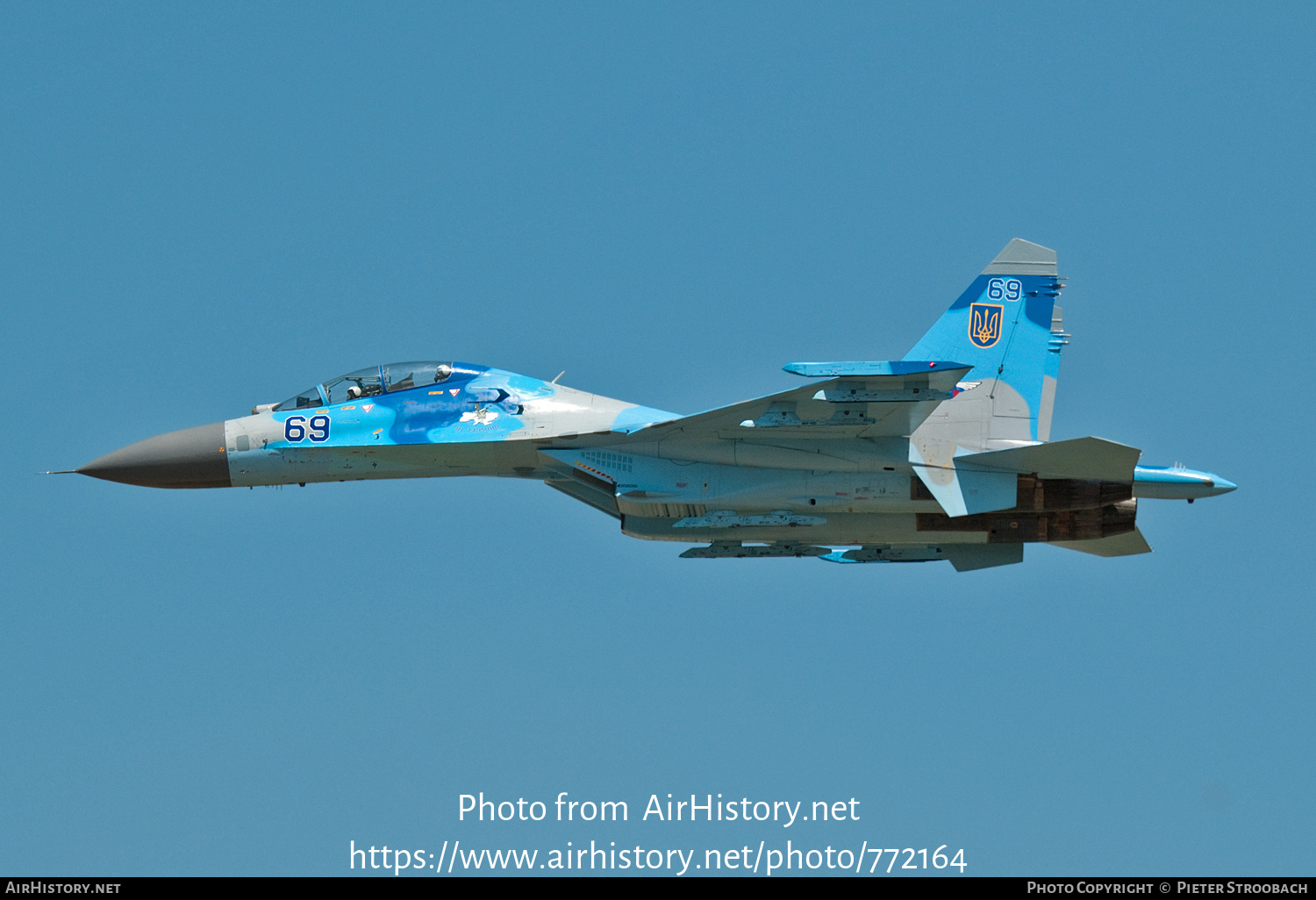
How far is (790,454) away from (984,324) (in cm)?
408

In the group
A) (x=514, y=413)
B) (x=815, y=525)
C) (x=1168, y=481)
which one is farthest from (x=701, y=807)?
(x=1168, y=481)

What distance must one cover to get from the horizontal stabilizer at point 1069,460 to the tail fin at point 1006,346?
118cm

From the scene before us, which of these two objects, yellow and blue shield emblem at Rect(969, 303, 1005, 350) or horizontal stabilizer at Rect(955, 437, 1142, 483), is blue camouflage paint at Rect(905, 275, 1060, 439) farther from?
horizontal stabilizer at Rect(955, 437, 1142, 483)

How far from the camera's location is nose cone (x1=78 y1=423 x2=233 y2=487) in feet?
91.0

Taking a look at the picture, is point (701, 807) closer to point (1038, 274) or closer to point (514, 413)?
point (514, 413)

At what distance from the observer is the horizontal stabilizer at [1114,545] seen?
90.5 feet

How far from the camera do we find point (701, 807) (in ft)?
89.7

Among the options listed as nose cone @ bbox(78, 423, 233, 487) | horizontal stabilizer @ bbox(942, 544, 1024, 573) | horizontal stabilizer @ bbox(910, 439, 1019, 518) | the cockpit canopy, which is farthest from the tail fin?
nose cone @ bbox(78, 423, 233, 487)

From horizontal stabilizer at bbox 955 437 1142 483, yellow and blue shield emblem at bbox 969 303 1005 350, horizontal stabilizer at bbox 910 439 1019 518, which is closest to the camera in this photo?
horizontal stabilizer at bbox 955 437 1142 483

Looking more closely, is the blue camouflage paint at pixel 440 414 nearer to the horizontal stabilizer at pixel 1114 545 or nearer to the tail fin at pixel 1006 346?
the tail fin at pixel 1006 346

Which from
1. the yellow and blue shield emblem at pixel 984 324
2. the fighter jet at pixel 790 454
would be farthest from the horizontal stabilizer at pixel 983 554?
the yellow and blue shield emblem at pixel 984 324

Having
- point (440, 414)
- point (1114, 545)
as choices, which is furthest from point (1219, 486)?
point (440, 414)

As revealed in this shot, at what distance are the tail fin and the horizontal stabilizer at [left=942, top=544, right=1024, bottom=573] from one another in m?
1.56

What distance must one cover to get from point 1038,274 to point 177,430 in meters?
13.0
